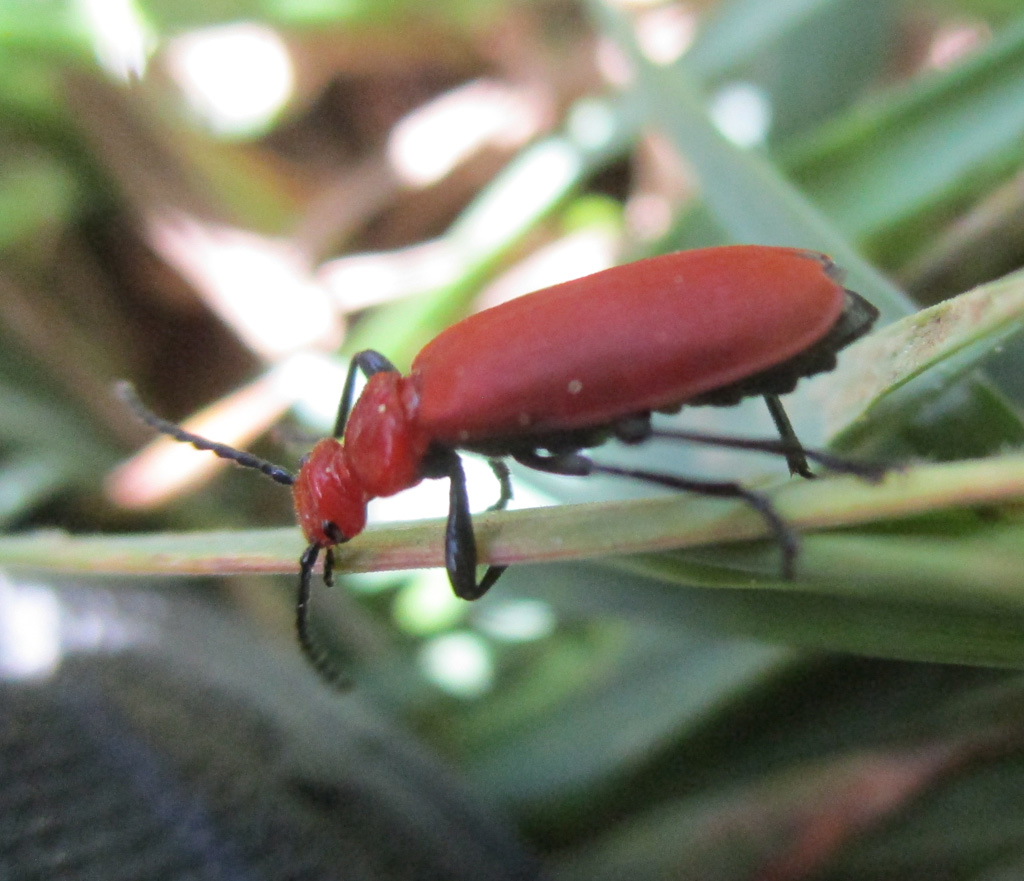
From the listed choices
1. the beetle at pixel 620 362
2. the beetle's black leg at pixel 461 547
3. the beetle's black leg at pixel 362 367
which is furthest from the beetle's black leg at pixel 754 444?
the beetle's black leg at pixel 362 367

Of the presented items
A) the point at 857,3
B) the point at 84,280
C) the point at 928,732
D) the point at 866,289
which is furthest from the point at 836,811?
the point at 84,280

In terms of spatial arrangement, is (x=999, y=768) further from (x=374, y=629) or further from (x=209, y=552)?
(x=374, y=629)

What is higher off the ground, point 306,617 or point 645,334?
point 645,334

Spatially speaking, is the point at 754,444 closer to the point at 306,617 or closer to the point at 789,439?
the point at 789,439

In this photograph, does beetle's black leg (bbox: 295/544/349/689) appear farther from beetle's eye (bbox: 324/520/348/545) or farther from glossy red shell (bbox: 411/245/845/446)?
glossy red shell (bbox: 411/245/845/446)

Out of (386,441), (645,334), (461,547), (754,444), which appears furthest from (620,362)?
(386,441)

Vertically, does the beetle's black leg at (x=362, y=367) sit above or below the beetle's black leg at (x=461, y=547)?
above

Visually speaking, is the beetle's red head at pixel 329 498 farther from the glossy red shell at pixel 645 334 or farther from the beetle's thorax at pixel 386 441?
the glossy red shell at pixel 645 334
